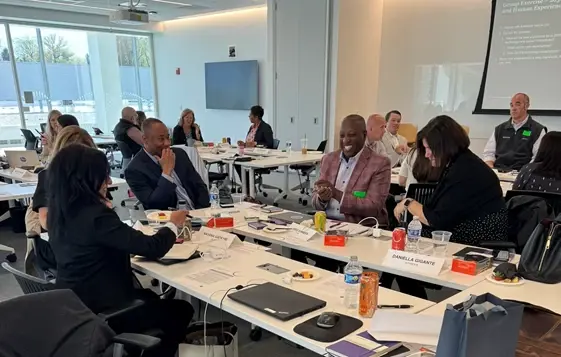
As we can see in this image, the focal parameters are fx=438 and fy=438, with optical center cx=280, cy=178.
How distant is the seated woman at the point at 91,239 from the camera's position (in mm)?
1818

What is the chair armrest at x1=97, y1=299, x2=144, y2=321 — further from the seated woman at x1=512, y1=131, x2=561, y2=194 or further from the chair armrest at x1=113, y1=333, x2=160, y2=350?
the seated woman at x1=512, y1=131, x2=561, y2=194

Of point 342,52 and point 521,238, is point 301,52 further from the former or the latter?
point 521,238

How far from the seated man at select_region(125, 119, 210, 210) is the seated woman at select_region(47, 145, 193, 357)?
1164mm

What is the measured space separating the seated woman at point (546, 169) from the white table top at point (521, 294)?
4.87ft

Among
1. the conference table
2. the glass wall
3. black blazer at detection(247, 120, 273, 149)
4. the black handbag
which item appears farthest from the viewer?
the glass wall

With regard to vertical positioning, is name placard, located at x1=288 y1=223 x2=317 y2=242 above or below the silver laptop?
above

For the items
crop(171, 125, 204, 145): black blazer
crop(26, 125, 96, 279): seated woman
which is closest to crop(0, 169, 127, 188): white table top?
crop(26, 125, 96, 279): seated woman

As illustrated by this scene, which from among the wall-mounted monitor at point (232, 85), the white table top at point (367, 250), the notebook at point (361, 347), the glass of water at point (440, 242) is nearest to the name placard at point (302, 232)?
the white table top at point (367, 250)

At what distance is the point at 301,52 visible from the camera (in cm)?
736

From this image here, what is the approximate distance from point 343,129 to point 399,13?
4790mm

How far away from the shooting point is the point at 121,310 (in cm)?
187

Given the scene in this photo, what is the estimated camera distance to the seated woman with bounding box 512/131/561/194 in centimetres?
293

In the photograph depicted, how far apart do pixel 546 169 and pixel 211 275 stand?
2.47 meters

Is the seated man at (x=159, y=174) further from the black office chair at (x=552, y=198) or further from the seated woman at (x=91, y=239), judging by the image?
the black office chair at (x=552, y=198)
